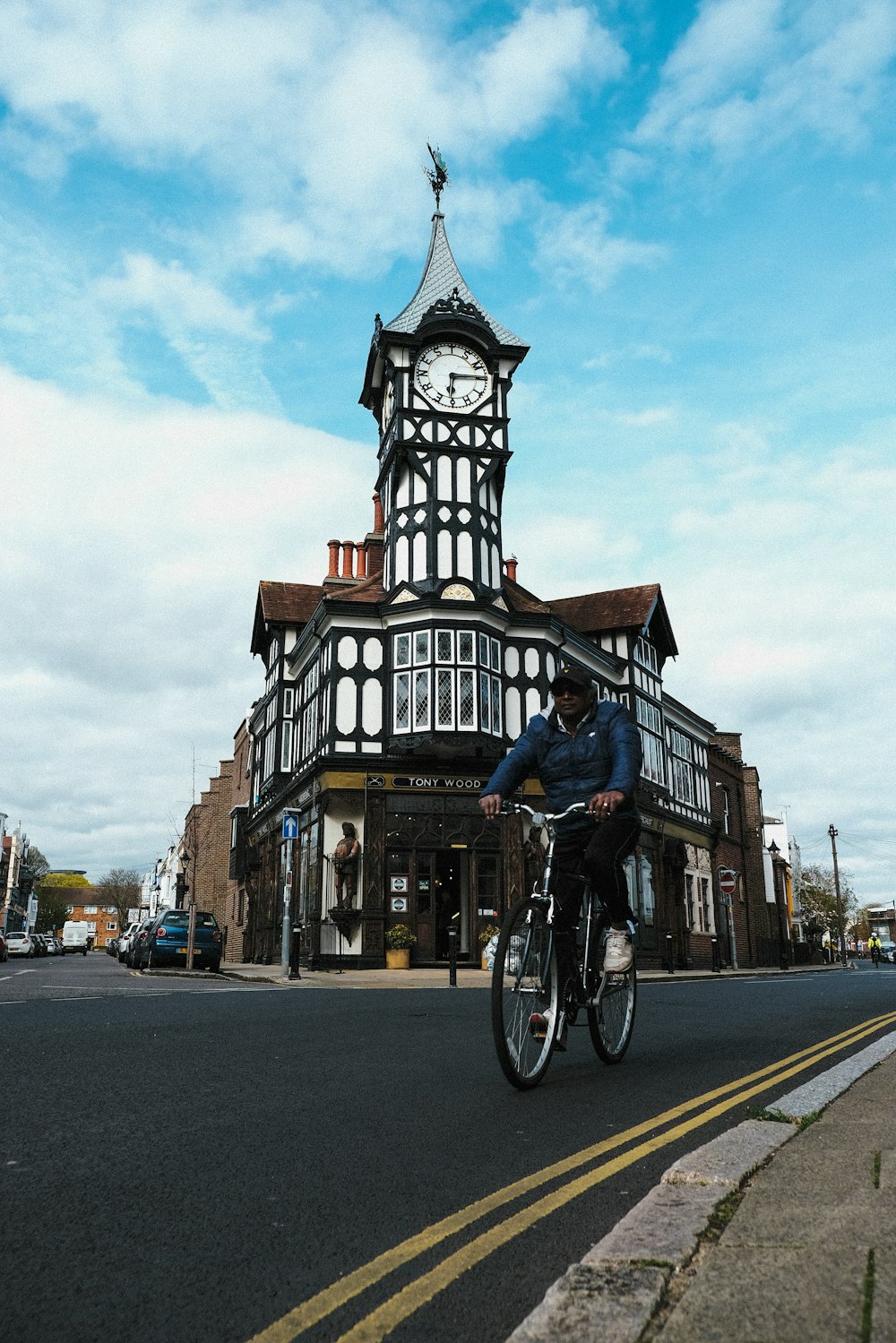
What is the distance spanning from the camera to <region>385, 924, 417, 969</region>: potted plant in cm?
2552

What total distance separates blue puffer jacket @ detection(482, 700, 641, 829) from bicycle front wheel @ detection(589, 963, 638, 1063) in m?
1.00

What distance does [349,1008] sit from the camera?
9.66 meters

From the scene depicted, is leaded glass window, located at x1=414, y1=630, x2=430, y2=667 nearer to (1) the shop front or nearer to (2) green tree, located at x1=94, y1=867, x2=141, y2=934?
(1) the shop front

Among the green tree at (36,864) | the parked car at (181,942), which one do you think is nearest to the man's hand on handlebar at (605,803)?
the parked car at (181,942)

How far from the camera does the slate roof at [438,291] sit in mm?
30562

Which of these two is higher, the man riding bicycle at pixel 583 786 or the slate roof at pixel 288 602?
the slate roof at pixel 288 602

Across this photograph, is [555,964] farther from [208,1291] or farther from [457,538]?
[457,538]

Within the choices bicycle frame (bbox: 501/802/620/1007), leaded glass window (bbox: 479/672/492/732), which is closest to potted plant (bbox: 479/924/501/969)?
leaded glass window (bbox: 479/672/492/732)

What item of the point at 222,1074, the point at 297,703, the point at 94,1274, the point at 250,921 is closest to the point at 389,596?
the point at 297,703

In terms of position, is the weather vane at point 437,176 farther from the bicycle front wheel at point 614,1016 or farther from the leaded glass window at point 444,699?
the bicycle front wheel at point 614,1016

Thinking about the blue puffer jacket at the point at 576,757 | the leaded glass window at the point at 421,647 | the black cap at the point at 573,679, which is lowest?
the blue puffer jacket at the point at 576,757

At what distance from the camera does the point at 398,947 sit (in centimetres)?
2567

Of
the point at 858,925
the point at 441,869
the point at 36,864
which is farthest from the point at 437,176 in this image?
the point at 36,864

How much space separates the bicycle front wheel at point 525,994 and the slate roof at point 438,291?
2646cm
